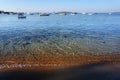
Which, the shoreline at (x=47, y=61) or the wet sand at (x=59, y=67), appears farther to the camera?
the shoreline at (x=47, y=61)

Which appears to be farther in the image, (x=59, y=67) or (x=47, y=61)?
(x=47, y=61)

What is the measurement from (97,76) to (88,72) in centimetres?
103

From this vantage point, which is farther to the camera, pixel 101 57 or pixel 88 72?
pixel 101 57

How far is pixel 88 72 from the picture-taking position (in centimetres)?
1564

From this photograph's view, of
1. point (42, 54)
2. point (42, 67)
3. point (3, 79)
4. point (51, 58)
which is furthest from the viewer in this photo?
point (42, 54)

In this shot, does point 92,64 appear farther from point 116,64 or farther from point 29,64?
point 29,64

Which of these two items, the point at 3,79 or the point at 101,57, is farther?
the point at 101,57

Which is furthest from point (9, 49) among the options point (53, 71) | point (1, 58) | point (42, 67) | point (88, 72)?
point (88, 72)

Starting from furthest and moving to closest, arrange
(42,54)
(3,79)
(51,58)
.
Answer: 1. (42,54)
2. (51,58)
3. (3,79)

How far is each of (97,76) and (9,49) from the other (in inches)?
543

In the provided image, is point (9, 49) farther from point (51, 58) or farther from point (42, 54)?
point (51, 58)

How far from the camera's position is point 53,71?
1631cm

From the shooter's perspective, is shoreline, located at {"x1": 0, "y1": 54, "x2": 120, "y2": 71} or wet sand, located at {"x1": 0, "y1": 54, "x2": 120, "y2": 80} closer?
wet sand, located at {"x1": 0, "y1": 54, "x2": 120, "y2": 80}

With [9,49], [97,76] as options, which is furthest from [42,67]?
[9,49]
